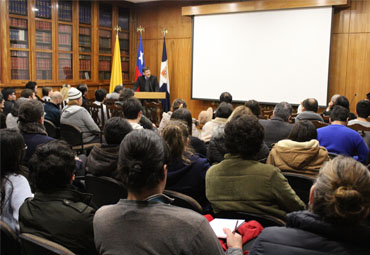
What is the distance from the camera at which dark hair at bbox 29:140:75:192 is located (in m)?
1.80

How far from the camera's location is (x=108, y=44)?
10.2 metres

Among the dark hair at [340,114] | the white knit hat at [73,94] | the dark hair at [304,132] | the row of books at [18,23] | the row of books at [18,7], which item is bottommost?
the dark hair at [304,132]

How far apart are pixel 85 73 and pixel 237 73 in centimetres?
382

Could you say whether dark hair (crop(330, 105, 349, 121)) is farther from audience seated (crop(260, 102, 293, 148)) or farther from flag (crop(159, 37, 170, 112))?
flag (crop(159, 37, 170, 112))

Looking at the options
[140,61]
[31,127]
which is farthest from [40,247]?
[140,61]

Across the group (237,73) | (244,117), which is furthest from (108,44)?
(244,117)

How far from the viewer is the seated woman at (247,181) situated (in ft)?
6.72

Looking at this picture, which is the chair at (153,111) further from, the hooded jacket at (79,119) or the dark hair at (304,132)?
the dark hair at (304,132)

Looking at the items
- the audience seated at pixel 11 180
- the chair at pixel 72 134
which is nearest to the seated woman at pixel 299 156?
the audience seated at pixel 11 180

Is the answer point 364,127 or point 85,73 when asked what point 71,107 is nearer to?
point 364,127

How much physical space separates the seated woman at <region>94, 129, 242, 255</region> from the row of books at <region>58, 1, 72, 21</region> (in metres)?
8.52

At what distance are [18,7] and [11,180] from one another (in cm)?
729

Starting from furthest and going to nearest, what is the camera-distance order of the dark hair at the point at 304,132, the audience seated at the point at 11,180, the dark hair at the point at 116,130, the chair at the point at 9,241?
the dark hair at the point at 304,132 < the dark hair at the point at 116,130 < the audience seated at the point at 11,180 < the chair at the point at 9,241

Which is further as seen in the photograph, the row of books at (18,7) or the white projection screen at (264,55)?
the row of books at (18,7)
